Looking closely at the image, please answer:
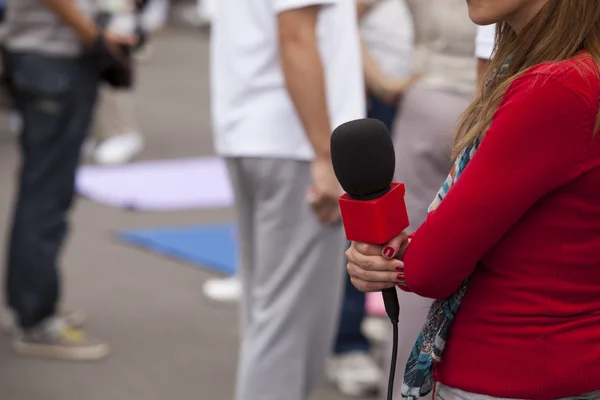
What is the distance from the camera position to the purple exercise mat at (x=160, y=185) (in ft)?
22.7

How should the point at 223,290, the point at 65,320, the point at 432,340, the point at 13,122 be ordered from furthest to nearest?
the point at 13,122, the point at 223,290, the point at 65,320, the point at 432,340

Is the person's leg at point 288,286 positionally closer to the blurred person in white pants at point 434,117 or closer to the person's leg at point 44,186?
the blurred person in white pants at point 434,117

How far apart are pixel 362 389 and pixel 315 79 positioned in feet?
5.21

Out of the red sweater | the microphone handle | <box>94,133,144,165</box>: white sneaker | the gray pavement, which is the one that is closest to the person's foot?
<box>94,133,144,165</box>: white sneaker

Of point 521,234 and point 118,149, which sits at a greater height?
point 521,234

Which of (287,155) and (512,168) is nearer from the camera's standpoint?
(512,168)

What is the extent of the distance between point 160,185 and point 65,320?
9.62 feet

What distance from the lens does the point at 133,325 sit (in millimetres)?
4730

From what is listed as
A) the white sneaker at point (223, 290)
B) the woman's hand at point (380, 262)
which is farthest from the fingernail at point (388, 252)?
the white sneaker at point (223, 290)

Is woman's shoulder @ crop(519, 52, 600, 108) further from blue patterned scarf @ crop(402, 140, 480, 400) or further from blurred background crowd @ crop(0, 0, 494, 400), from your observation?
blurred background crowd @ crop(0, 0, 494, 400)

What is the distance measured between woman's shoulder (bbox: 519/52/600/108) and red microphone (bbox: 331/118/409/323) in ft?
0.83

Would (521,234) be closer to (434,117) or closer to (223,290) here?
(434,117)

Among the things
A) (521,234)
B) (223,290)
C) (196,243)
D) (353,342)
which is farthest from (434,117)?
(196,243)

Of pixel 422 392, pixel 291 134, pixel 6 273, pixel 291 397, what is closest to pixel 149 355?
pixel 6 273
